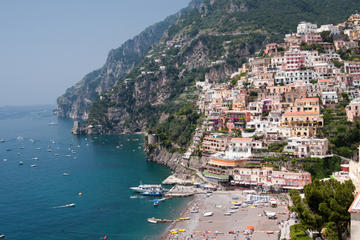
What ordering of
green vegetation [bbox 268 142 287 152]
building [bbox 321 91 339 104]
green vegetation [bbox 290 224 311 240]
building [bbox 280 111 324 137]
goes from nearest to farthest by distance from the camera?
green vegetation [bbox 290 224 311 240] → green vegetation [bbox 268 142 287 152] → building [bbox 280 111 324 137] → building [bbox 321 91 339 104]

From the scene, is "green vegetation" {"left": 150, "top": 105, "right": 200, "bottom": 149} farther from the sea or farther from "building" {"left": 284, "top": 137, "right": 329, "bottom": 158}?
"building" {"left": 284, "top": 137, "right": 329, "bottom": 158}

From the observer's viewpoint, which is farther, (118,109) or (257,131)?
(118,109)

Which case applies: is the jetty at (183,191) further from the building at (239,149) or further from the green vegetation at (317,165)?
the green vegetation at (317,165)

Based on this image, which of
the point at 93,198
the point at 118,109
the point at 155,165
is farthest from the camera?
the point at 118,109

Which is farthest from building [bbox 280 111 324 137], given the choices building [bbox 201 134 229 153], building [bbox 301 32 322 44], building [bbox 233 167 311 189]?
building [bbox 301 32 322 44]

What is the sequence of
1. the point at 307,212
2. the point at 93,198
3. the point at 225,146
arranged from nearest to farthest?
1. the point at 307,212
2. the point at 93,198
3. the point at 225,146

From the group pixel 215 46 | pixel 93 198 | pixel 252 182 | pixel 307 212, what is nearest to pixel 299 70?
pixel 252 182

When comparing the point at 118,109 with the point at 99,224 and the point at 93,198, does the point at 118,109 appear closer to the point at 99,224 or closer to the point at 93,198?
the point at 93,198

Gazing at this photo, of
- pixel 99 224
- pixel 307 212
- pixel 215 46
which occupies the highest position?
pixel 215 46
